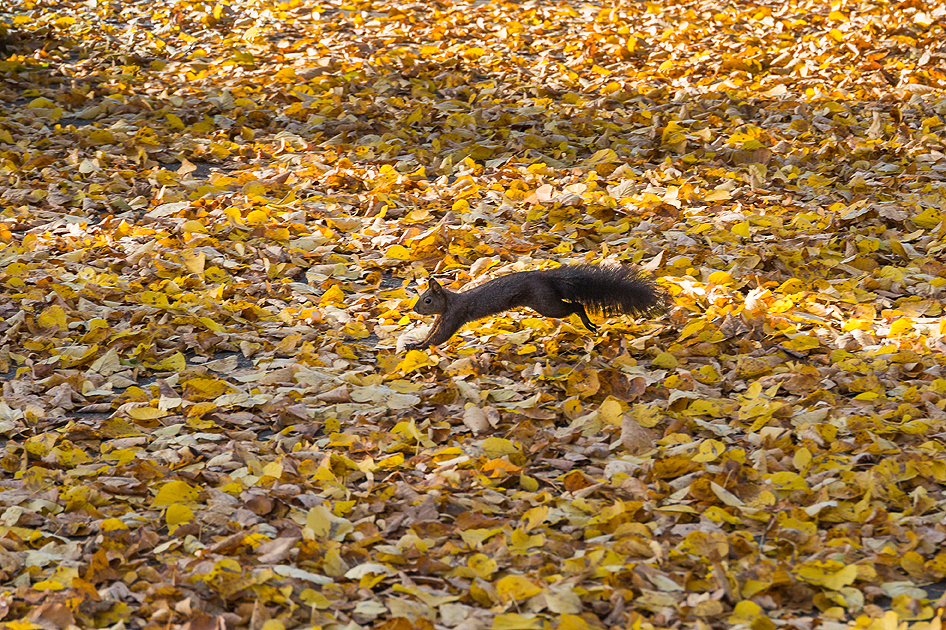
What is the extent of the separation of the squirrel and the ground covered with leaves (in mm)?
183

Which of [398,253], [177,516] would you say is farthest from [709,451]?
[398,253]

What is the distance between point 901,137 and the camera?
226 inches

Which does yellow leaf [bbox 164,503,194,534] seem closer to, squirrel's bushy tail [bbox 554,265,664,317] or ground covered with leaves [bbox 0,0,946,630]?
ground covered with leaves [bbox 0,0,946,630]

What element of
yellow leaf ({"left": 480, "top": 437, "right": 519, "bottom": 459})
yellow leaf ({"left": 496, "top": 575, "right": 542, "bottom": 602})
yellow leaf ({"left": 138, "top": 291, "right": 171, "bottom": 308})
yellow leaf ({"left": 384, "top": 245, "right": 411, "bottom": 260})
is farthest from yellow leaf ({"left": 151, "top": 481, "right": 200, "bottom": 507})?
yellow leaf ({"left": 384, "top": 245, "right": 411, "bottom": 260})

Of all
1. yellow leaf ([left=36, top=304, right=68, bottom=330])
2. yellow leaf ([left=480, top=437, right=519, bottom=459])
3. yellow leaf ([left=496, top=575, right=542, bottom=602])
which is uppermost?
yellow leaf ([left=496, top=575, right=542, bottom=602])

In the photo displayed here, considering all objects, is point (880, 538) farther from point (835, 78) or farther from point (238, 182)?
point (835, 78)

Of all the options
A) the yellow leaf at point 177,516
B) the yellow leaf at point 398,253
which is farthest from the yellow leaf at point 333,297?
the yellow leaf at point 177,516

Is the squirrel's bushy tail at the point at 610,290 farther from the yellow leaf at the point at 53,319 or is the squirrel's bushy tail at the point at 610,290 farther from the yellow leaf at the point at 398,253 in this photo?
the yellow leaf at the point at 53,319

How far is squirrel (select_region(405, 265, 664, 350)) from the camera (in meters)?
3.56

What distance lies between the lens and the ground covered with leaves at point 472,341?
99.4 inches

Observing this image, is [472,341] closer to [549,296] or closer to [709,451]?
[549,296]

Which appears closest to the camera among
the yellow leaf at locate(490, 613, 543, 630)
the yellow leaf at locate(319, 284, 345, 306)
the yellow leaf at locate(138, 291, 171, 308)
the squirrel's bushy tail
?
the yellow leaf at locate(490, 613, 543, 630)

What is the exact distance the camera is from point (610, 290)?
140 inches

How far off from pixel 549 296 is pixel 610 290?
0.78 ft
